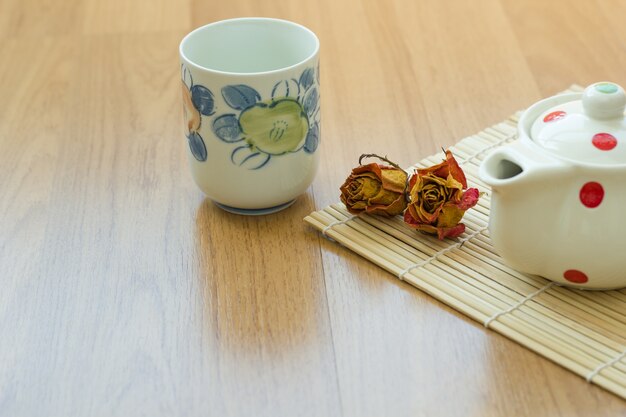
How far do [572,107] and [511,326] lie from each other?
17cm

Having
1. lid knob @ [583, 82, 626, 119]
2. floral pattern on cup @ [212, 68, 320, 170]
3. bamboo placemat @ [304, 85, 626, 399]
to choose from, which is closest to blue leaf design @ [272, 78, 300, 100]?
floral pattern on cup @ [212, 68, 320, 170]

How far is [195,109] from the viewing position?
753 millimetres

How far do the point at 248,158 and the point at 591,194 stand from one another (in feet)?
0.93

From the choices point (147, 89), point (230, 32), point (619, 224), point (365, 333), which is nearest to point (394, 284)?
point (365, 333)

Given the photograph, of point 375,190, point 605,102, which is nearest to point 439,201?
point 375,190

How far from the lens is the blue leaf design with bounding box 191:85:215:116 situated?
73cm

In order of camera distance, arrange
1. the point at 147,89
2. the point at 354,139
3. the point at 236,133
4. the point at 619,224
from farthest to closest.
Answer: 1. the point at 147,89
2. the point at 354,139
3. the point at 236,133
4. the point at 619,224

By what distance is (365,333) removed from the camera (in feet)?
2.19

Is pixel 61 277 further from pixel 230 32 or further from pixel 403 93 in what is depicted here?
pixel 403 93

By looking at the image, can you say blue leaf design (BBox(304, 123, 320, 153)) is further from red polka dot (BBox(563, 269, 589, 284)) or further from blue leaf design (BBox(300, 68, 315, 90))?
red polka dot (BBox(563, 269, 589, 284))

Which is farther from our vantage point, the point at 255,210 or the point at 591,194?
the point at 255,210

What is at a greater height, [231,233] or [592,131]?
[592,131]

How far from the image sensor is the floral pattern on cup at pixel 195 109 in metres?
0.74

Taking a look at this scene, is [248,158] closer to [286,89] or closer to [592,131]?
[286,89]
